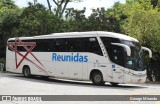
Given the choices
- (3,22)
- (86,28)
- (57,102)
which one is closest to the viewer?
(57,102)

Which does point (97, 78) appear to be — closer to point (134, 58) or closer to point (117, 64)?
point (117, 64)

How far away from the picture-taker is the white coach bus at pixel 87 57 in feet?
74.2

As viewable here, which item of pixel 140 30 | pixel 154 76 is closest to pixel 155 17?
pixel 140 30

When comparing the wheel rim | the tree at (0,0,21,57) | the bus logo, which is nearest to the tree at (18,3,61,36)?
the tree at (0,0,21,57)

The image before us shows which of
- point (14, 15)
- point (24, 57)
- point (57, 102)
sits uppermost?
point (14, 15)

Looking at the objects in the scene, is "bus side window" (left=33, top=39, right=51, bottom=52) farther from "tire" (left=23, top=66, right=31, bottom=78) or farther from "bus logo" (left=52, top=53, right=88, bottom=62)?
"tire" (left=23, top=66, right=31, bottom=78)

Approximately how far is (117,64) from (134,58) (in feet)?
3.86

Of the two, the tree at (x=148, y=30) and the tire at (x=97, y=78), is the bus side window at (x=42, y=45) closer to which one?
the tire at (x=97, y=78)

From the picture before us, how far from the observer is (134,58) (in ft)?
75.4

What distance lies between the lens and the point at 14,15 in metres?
43.4

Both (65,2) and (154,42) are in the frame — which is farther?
(65,2)

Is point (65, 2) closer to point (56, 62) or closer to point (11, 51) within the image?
point (11, 51)

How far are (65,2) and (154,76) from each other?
23.8m

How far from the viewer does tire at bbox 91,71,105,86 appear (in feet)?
77.2
